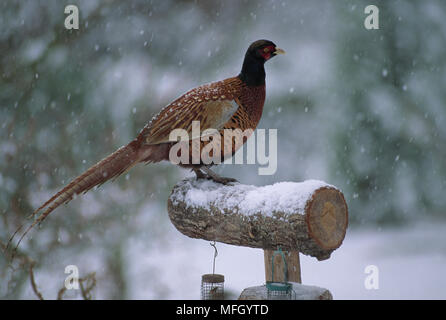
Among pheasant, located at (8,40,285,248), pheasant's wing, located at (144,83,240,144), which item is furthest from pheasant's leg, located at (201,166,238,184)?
pheasant's wing, located at (144,83,240,144)

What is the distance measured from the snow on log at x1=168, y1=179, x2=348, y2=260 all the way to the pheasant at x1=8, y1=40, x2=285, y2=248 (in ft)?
0.64

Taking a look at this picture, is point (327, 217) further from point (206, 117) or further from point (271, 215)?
Result: point (206, 117)

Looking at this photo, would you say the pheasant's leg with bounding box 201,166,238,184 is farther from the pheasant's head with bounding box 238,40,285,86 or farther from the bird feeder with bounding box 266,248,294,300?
the bird feeder with bounding box 266,248,294,300

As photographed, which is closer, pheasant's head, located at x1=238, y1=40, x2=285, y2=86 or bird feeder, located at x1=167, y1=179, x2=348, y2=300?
bird feeder, located at x1=167, y1=179, x2=348, y2=300

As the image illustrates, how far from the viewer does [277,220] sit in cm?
196

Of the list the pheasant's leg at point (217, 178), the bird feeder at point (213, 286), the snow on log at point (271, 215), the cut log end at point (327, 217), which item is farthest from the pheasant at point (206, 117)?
the cut log end at point (327, 217)

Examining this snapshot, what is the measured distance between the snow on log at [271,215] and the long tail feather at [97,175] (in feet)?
1.11

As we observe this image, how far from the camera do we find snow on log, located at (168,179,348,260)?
6.21 feet

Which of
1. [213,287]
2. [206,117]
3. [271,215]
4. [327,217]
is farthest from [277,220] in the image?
[206,117]

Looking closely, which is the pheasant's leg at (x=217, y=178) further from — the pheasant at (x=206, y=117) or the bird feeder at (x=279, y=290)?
the bird feeder at (x=279, y=290)

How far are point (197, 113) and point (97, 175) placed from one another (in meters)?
0.58

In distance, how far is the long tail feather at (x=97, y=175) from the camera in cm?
224
